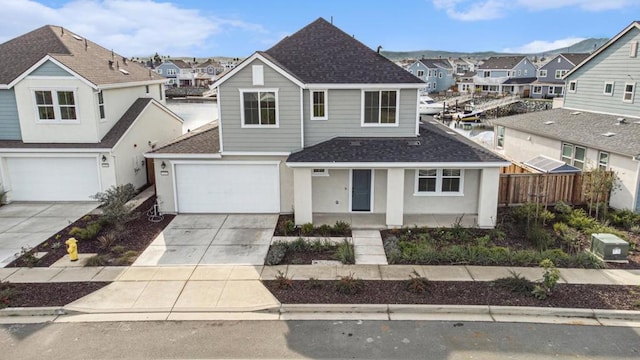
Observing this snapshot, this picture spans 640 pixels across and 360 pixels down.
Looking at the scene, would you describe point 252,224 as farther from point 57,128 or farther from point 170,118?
point 170,118

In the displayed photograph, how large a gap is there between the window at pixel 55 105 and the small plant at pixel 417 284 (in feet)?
50.7

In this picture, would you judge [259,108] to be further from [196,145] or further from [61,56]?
[61,56]

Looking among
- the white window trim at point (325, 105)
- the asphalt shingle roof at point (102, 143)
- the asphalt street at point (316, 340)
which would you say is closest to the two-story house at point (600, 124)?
the asphalt street at point (316, 340)

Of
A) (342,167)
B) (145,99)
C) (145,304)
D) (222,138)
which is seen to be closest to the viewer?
(145,304)

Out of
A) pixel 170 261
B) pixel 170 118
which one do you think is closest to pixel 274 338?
pixel 170 261

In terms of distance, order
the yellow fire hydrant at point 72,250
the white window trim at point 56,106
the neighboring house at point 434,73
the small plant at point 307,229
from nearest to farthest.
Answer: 1. the yellow fire hydrant at point 72,250
2. the small plant at point 307,229
3. the white window trim at point 56,106
4. the neighboring house at point 434,73

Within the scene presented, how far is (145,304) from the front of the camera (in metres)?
10.8

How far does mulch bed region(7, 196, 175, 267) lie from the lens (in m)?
13.6

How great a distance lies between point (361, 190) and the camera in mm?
17359

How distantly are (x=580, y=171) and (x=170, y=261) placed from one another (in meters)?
16.4

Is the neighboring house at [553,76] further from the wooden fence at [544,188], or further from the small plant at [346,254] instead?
the small plant at [346,254]

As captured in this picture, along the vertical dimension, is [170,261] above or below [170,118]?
below

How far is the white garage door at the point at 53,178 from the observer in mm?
19094

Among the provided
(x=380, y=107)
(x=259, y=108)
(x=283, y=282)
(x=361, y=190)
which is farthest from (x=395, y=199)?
(x=283, y=282)
